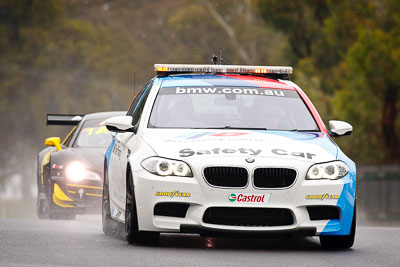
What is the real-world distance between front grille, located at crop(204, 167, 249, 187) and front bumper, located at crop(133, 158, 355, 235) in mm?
44

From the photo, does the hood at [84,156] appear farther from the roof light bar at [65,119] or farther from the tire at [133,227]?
the tire at [133,227]

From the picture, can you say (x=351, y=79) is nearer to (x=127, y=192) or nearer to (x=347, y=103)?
(x=347, y=103)

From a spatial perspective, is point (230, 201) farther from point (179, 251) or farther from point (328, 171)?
point (328, 171)

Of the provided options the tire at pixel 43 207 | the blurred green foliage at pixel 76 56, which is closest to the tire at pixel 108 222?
the tire at pixel 43 207

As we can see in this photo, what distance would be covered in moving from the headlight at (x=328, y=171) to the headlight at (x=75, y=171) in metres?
6.65

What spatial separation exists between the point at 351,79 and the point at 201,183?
28.8m

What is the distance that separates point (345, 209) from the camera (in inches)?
334

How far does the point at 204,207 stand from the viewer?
825 centimetres

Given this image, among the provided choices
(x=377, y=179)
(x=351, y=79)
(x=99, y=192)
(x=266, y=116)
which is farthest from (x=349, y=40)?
(x=266, y=116)

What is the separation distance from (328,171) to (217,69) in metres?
2.26

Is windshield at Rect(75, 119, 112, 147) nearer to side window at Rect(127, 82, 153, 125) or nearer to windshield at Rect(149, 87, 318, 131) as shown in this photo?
side window at Rect(127, 82, 153, 125)

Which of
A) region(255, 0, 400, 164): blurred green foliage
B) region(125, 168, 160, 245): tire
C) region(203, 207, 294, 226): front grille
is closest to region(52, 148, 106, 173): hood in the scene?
region(125, 168, 160, 245): tire

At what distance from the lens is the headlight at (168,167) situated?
27.1 ft

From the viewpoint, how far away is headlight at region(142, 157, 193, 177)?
8.27 m
